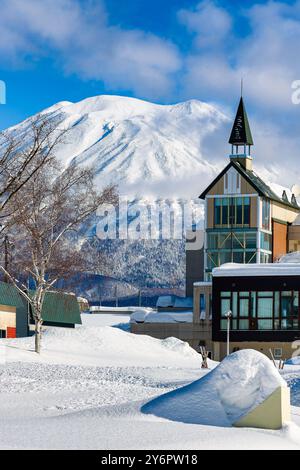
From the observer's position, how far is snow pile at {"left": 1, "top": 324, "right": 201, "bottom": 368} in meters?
42.5

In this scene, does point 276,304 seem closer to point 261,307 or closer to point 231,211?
point 261,307

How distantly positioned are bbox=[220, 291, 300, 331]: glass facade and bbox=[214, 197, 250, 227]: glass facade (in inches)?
548

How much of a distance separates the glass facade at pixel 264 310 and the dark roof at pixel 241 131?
943 inches

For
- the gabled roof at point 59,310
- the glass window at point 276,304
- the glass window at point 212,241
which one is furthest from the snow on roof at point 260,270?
the glass window at point 212,241

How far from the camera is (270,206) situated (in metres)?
73.4

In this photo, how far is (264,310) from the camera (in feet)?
188

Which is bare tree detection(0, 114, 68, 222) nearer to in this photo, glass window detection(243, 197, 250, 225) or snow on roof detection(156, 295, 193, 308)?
glass window detection(243, 197, 250, 225)

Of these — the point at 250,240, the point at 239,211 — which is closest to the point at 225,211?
the point at 239,211

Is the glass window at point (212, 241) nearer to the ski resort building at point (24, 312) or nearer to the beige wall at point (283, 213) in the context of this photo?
the beige wall at point (283, 213)

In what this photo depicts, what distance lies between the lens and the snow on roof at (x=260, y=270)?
5653cm

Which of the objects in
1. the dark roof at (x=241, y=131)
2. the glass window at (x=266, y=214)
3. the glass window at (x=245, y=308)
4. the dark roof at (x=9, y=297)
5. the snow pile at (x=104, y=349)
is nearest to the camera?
the snow pile at (x=104, y=349)

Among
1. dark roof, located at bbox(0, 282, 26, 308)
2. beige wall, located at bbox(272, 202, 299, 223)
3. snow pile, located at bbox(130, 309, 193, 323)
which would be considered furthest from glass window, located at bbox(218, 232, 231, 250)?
dark roof, located at bbox(0, 282, 26, 308)
